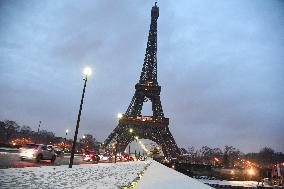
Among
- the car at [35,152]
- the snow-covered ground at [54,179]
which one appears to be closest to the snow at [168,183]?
the snow-covered ground at [54,179]

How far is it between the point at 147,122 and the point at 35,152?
53.0 m

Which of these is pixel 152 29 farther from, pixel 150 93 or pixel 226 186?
pixel 226 186

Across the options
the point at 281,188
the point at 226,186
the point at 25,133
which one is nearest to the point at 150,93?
the point at 226,186

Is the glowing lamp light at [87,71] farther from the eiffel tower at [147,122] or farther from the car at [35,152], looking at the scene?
the eiffel tower at [147,122]

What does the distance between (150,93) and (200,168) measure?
23.5 metres

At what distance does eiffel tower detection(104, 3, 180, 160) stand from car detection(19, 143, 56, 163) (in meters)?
45.1

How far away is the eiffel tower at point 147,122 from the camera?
246 feet

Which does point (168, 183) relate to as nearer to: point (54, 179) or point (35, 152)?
point (54, 179)

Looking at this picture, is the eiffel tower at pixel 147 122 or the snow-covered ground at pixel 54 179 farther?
the eiffel tower at pixel 147 122

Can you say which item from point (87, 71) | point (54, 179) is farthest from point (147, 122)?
point (54, 179)

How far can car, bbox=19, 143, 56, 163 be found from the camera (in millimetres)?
23969

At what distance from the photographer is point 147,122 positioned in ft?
252

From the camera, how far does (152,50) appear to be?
8850cm

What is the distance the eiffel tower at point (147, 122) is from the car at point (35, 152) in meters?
45.1
